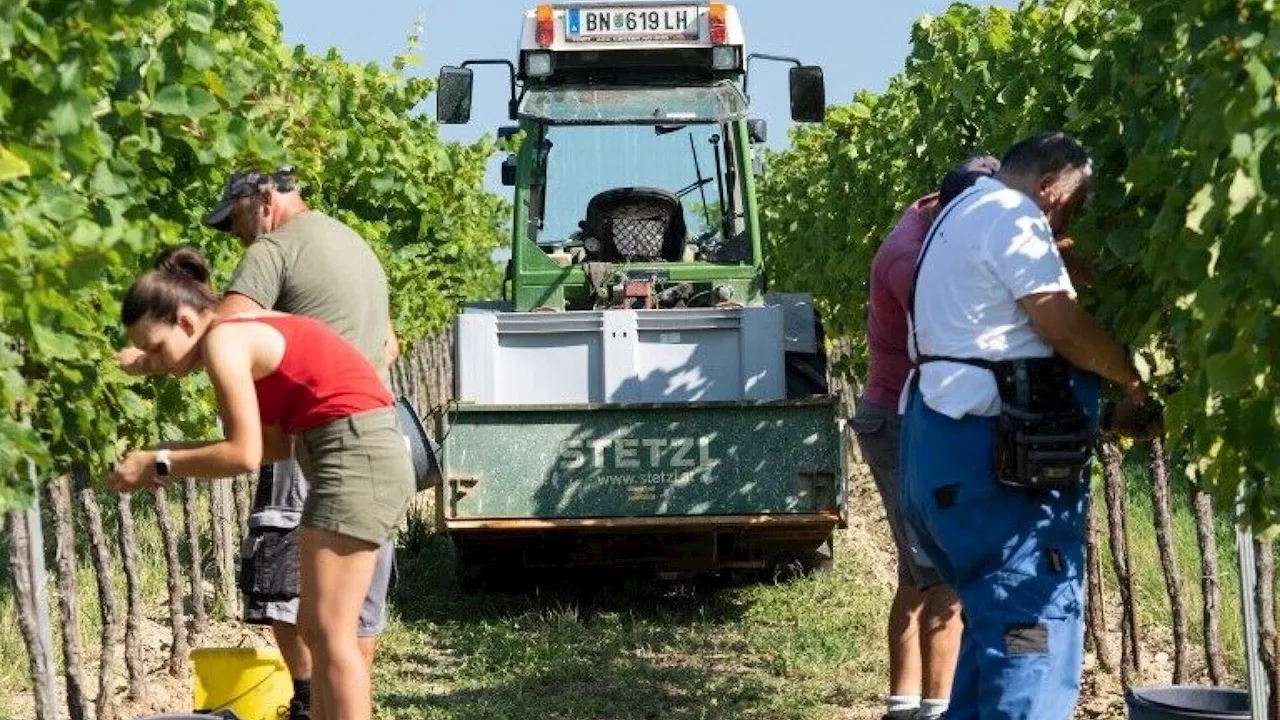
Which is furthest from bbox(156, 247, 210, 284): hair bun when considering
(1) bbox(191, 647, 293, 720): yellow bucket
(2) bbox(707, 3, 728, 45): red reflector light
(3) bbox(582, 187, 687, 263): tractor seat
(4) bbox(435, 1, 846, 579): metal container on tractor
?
(3) bbox(582, 187, 687, 263): tractor seat

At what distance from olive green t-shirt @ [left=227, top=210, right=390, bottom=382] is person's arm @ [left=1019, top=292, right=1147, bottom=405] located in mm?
2110

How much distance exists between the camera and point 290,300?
20.1ft

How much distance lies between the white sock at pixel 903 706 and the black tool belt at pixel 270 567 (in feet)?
5.95

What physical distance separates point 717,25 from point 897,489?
13.3 feet

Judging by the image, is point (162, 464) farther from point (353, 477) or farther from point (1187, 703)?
point (1187, 703)

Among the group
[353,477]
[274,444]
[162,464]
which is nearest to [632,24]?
[274,444]

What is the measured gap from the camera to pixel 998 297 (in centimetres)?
494

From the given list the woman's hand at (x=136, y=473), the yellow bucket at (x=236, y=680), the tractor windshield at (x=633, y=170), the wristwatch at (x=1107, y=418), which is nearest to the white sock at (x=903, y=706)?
the wristwatch at (x=1107, y=418)

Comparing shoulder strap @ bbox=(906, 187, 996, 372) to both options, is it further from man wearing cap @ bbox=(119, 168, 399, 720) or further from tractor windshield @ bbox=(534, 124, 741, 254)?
tractor windshield @ bbox=(534, 124, 741, 254)

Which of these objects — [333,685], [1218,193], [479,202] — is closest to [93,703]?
[333,685]

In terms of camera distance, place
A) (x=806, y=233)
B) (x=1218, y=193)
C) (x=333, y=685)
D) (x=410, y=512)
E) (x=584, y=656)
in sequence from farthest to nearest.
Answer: (x=806, y=233) < (x=410, y=512) < (x=584, y=656) < (x=333, y=685) < (x=1218, y=193)

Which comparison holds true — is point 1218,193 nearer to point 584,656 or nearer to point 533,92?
point 584,656

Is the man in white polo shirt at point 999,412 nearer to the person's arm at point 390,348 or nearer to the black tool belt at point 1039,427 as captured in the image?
the black tool belt at point 1039,427

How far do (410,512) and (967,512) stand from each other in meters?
8.81
